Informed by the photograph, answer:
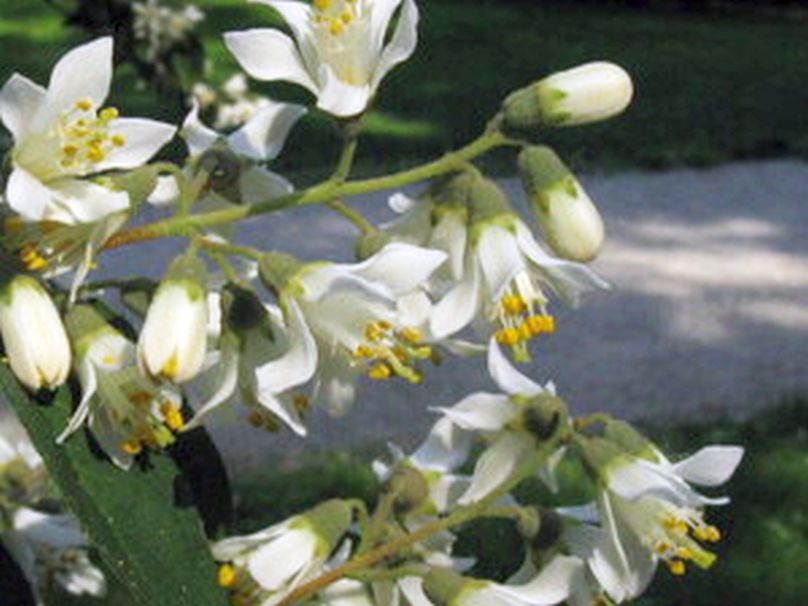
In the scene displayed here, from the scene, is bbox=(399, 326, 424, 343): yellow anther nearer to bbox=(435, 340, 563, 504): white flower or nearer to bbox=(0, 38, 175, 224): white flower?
bbox=(435, 340, 563, 504): white flower

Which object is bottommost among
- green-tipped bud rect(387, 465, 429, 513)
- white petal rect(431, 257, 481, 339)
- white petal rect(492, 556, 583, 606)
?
white petal rect(492, 556, 583, 606)

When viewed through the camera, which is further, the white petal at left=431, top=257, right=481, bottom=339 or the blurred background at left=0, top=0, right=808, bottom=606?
the blurred background at left=0, top=0, right=808, bottom=606

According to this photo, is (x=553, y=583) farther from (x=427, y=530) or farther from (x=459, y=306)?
(x=459, y=306)

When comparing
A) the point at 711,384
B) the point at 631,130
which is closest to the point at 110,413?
the point at 711,384

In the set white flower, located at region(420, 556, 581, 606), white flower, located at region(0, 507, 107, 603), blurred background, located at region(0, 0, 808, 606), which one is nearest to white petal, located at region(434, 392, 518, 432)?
white flower, located at region(420, 556, 581, 606)

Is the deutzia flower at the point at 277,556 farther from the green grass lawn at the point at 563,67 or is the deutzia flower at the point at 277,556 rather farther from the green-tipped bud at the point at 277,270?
the green grass lawn at the point at 563,67

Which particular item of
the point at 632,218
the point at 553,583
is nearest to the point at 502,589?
the point at 553,583

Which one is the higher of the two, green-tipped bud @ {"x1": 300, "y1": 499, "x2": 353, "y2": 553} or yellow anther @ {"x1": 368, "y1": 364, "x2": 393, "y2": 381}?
yellow anther @ {"x1": 368, "y1": 364, "x2": 393, "y2": 381}
